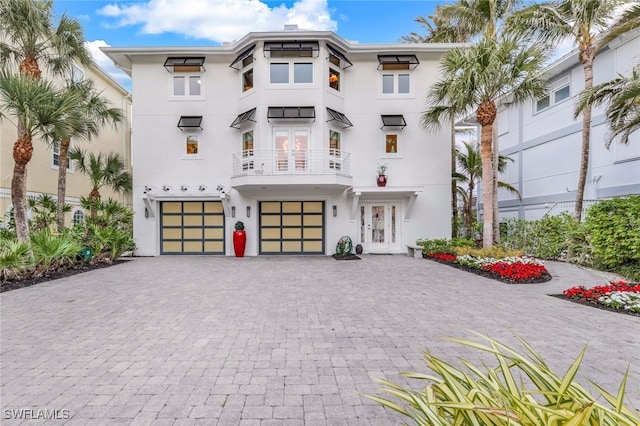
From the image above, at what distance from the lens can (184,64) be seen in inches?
531

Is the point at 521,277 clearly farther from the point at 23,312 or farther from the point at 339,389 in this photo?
the point at 23,312

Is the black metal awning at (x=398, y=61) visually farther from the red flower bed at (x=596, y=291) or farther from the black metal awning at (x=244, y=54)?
the red flower bed at (x=596, y=291)

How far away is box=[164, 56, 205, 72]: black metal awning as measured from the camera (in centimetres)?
1352

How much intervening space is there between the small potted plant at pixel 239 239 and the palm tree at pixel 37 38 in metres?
8.14

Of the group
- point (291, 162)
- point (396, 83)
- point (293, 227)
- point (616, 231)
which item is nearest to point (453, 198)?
point (396, 83)

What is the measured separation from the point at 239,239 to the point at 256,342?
378 inches

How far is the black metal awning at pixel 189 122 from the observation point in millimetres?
13492

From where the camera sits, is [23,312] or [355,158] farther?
[355,158]

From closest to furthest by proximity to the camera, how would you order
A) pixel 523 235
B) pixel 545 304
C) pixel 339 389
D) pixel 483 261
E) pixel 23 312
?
pixel 339 389, pixel 23 312, pixel 545 304, pixel 483 261, pixel 523 235

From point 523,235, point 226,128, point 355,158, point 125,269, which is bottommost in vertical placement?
point 125,269

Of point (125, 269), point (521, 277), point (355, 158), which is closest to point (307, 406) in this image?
point (521, 277)

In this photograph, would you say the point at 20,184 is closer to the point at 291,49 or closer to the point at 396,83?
the point at 291,49

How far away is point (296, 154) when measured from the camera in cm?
1299

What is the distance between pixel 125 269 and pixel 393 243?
10696 millimetres
